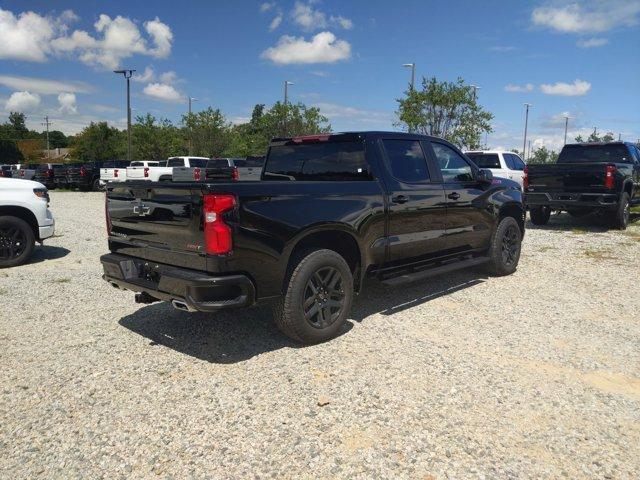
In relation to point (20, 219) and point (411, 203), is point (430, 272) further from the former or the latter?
point (20, 219)

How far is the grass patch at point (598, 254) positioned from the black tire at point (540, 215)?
11.7 feet

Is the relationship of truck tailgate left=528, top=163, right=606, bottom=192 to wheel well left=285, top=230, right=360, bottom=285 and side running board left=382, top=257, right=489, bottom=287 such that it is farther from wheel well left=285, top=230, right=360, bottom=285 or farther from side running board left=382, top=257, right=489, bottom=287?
wheel well left=285, top=230, right=360, bottom=285

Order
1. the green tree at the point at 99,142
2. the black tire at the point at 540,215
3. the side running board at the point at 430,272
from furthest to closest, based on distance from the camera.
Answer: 1. the green tree at the point at 99,142
2. the black tire at the point at 540,215
3. the side running board at the point at 430,272

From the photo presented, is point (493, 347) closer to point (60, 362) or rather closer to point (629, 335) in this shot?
point (629, 335)

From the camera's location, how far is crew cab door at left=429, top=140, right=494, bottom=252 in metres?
5.85

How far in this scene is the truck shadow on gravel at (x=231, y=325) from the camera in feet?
14.3

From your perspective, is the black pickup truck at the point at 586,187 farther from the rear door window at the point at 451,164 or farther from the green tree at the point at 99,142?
the green tree at the point at 99,142

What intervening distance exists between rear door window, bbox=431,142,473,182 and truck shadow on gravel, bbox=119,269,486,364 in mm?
1394

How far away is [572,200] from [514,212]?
493 centimetres

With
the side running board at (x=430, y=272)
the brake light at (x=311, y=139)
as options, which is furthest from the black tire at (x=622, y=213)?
the brake light at (x=311, y=139)

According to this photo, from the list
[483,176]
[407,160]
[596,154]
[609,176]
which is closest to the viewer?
[407,160]

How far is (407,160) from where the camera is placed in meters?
5.41

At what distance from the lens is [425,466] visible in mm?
2691

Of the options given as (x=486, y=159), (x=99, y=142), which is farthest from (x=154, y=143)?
(x=486, y=159)
